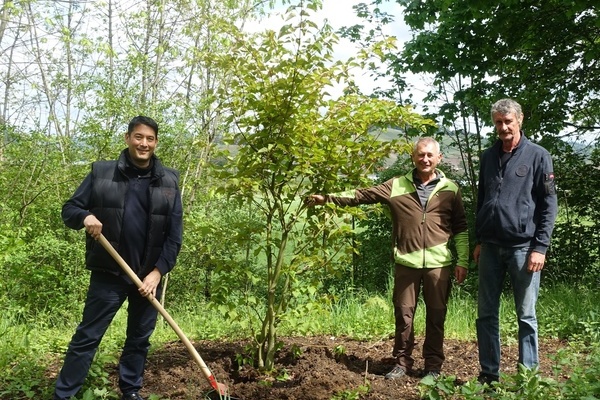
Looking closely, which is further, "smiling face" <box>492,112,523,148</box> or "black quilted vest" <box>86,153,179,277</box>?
"smiling face" <box>492,112,523,148</box>

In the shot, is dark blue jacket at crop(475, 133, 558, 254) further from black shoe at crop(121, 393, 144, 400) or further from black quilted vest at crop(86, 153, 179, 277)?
black shoe at crop(121, 393, 144, 400)

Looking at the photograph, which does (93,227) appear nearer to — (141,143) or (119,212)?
(119,212)

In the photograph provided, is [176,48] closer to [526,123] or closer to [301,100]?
[526,123]

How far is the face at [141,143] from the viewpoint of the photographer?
381 centimetres

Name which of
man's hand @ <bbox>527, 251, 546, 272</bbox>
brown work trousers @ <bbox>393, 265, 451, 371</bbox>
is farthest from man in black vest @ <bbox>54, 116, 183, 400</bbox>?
man's hand @ <bbox>527, 251, 546, 272</bbox>

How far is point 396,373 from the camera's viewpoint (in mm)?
4504

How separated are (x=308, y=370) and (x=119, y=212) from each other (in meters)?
1.87

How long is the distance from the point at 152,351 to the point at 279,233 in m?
1.65

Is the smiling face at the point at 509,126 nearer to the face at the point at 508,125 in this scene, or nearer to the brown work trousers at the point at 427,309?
the face at the point at 508,125

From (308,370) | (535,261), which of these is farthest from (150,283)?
(535,261)

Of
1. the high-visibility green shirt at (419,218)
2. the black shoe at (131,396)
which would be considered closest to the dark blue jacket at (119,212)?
the black shoe at (131,396)

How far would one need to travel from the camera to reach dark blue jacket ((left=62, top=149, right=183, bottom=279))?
3723mm

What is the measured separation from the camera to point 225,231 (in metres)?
4.65

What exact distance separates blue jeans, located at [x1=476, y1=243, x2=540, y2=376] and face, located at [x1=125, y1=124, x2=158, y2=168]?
240 centimetres
